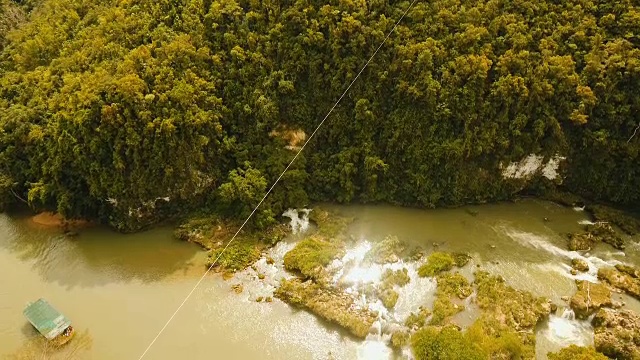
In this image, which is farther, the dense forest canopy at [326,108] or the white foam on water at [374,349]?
the dense forest canopy at [326,108]

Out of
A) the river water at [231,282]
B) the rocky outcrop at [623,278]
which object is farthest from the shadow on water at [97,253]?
the rocky outcrop at [623,278]

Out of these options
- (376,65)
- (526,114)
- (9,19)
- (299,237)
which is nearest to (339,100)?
(376,65)

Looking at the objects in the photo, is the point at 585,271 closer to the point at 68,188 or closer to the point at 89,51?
the point at 68,188

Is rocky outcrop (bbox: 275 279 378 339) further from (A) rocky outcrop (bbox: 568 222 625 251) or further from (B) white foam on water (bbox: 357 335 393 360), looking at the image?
(A) rocky outcrop (bbox: 568 222 625 251)

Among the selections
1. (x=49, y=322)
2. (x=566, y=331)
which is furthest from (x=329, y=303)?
(x=49, y=322)

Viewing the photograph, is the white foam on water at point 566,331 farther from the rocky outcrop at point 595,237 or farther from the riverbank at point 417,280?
the rocky outcrop at point 595,237

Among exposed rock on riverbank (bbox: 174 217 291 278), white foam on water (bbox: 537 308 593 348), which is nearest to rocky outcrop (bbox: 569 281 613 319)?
white foam on water (bbox: 537 308 593 348)
